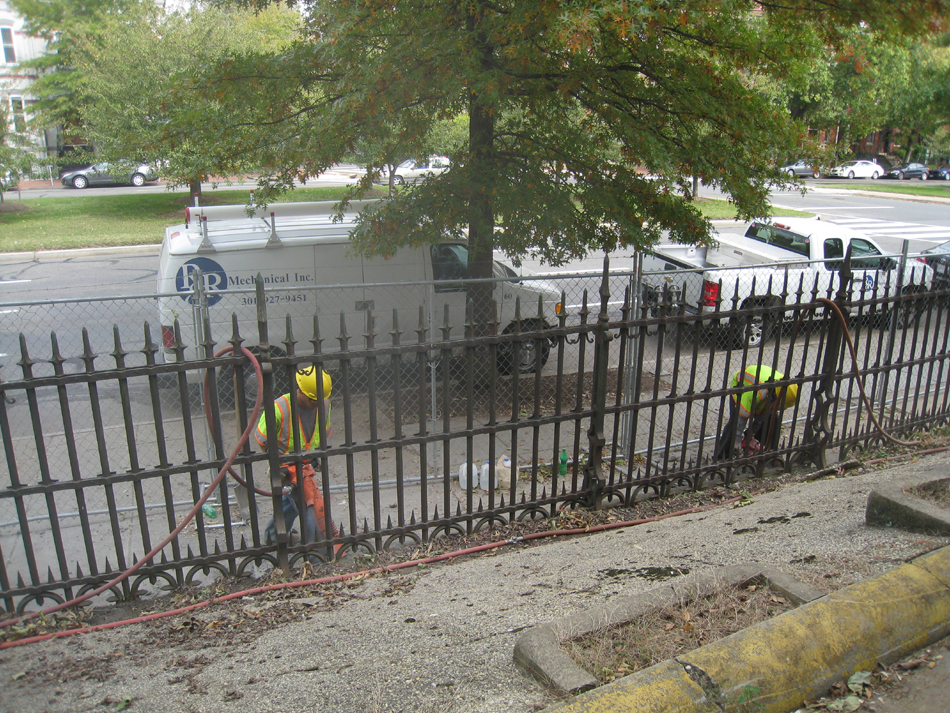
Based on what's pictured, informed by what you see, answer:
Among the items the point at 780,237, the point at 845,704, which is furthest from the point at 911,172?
the point at 845,704

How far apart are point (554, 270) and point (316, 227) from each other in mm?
7813

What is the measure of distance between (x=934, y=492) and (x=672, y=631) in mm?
2511

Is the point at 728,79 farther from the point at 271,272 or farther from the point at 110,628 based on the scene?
the point at 110,628

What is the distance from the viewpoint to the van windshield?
11273 millimetres

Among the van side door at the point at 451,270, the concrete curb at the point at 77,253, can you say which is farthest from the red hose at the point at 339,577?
the concrete curb at the point at 77,253

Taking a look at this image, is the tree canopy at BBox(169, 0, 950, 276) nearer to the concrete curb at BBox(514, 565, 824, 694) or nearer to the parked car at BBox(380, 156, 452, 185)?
the parked car at BBox(380, 156, 452, 185)

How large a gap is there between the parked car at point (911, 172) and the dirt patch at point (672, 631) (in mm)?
49292

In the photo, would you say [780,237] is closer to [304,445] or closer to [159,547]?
[304,445]

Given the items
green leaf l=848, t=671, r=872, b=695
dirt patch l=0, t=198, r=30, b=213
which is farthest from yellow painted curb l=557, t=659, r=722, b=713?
dirt patch l=0, t=198, r=30, b=213

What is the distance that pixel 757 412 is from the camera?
5.82 meters

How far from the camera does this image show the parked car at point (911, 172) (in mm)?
43500

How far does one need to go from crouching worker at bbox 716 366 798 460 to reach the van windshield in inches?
240

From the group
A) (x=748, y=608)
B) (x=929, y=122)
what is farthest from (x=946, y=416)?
(x=929, y=122)

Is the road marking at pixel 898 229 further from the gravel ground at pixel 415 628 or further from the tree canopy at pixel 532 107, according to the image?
the gravel ground at pixel 415 628
